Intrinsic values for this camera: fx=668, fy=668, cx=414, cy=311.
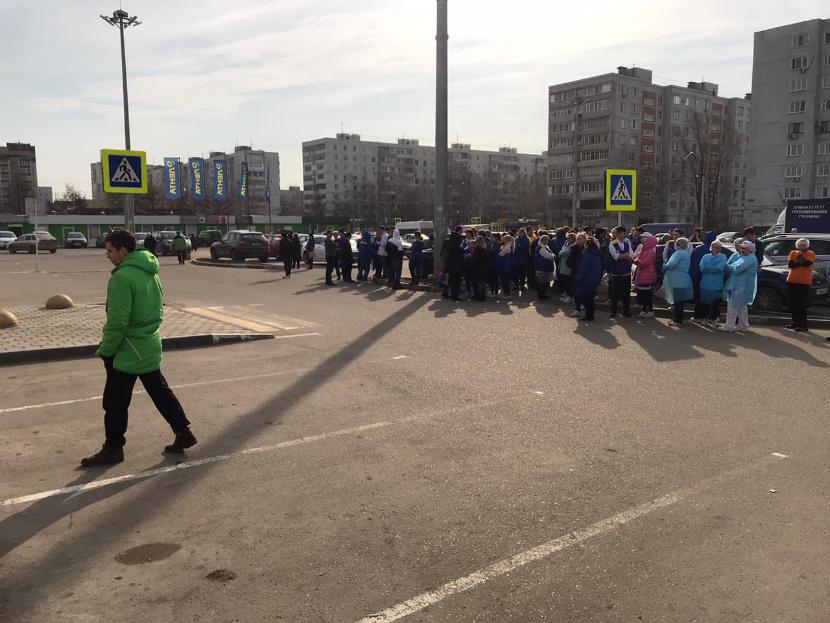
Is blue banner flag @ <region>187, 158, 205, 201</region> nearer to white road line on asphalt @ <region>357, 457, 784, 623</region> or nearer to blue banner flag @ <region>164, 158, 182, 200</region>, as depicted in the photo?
blue banner flag @ <region>164, 158, 182, 200</region>

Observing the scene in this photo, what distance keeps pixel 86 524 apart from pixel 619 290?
1154cm

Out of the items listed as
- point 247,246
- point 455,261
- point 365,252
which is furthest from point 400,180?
point 455,261

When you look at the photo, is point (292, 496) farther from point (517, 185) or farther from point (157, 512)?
point (517, 185)

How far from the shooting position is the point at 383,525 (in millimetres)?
4121

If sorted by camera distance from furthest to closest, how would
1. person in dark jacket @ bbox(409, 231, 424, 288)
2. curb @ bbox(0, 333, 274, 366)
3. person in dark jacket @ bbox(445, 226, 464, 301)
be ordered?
person in dark jacket @ bbox(409, 231, 424, 288) → person in dark jacket @ bbox(445, 226, 464, 301) → curb @ bbox(0, 333, 274, 366)

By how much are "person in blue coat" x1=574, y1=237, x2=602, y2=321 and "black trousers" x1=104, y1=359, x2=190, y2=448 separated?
924 centimetres

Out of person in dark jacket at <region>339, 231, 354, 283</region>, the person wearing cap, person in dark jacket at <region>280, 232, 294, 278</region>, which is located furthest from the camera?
person in dark jacket at <region>280, 232, 294, 278</region>

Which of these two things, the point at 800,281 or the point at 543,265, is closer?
the point at 800,281

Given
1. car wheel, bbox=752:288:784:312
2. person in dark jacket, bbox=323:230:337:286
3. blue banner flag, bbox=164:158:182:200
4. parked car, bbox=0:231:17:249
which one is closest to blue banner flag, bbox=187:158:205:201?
blue banner flag, bbox=164:158:182:200

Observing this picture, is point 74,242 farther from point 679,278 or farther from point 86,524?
point 86,524

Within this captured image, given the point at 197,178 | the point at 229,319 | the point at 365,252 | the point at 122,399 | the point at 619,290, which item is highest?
the point at 197,178

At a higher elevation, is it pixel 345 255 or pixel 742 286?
pixel 345 255

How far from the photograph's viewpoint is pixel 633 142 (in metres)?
104

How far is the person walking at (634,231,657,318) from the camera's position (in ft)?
43.0
